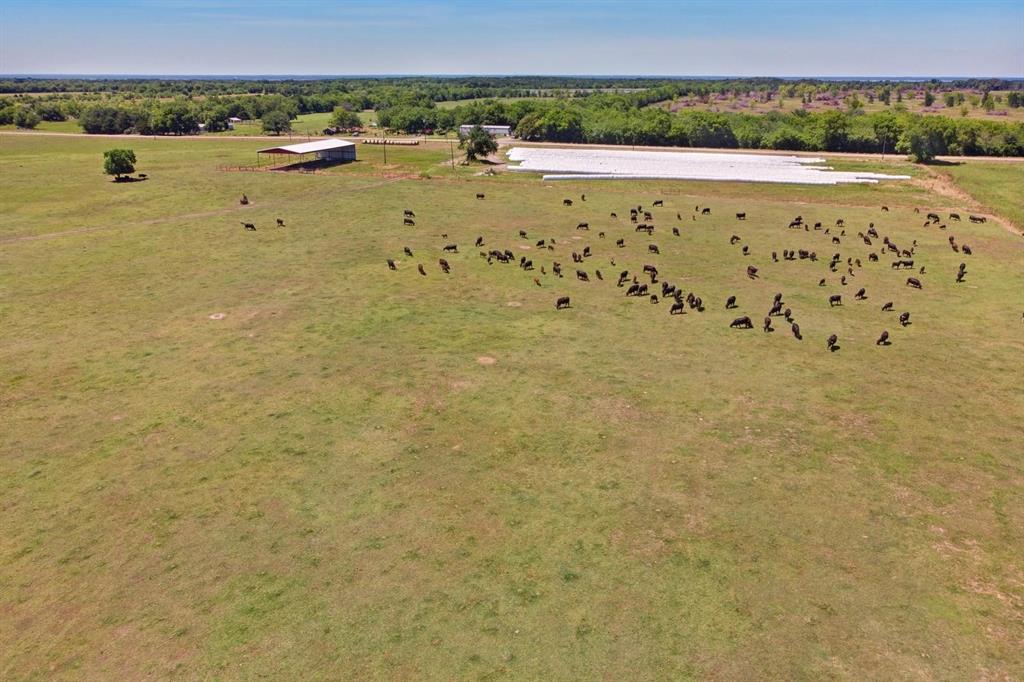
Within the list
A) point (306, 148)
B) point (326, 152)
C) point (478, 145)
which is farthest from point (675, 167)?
point (306, 148)

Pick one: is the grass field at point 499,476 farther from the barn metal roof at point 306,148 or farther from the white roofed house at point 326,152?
the white roofed house at point 326,152

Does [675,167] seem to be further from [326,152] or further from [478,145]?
[326,152]

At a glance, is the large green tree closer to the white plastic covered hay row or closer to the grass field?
the white plastic covered hay row

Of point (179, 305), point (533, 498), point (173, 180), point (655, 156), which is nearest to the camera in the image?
point (533, 498)

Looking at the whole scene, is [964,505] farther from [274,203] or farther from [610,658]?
[274,203]

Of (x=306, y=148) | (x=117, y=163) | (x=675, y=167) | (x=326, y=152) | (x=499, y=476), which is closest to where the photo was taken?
(x=499, y=476)

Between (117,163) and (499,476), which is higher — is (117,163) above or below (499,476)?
above

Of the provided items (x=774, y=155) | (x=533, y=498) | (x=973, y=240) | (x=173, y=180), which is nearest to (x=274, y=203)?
(x=173, y=180)

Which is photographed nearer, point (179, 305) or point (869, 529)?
point (869, 529)
